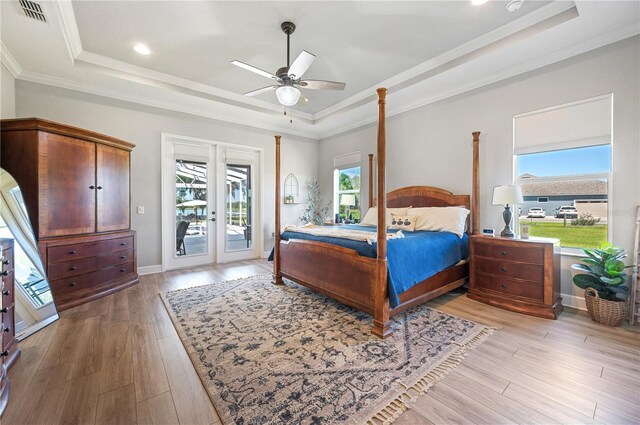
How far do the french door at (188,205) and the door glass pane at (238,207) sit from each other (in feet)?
0.97

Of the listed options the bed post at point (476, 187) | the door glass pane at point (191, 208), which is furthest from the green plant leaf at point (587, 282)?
the door glass pane at point (191, 208)

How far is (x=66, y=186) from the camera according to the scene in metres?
3.07

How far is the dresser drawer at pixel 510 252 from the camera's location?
2.71m

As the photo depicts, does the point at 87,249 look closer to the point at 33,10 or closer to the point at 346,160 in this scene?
the point at 33,10

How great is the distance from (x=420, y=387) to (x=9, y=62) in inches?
211

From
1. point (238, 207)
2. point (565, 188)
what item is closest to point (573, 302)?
point (565, 188)

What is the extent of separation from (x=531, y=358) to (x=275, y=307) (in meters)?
2.29

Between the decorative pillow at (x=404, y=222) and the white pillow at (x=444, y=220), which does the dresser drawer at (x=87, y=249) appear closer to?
the decorative pillow at (x=404, y=222)

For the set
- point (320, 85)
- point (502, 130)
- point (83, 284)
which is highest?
point (320, 85)

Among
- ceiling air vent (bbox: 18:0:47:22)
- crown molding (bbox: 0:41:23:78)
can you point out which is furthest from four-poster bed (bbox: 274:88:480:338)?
crown molding (bbox: 0:41:23:78)

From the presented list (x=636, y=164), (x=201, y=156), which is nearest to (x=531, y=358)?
(x=636, y=164)

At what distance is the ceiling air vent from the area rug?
307cm

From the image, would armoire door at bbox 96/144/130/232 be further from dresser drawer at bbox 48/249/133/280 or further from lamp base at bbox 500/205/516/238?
lamp base at bbox 500/205/516/238

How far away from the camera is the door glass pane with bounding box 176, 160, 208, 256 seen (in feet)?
15.5
